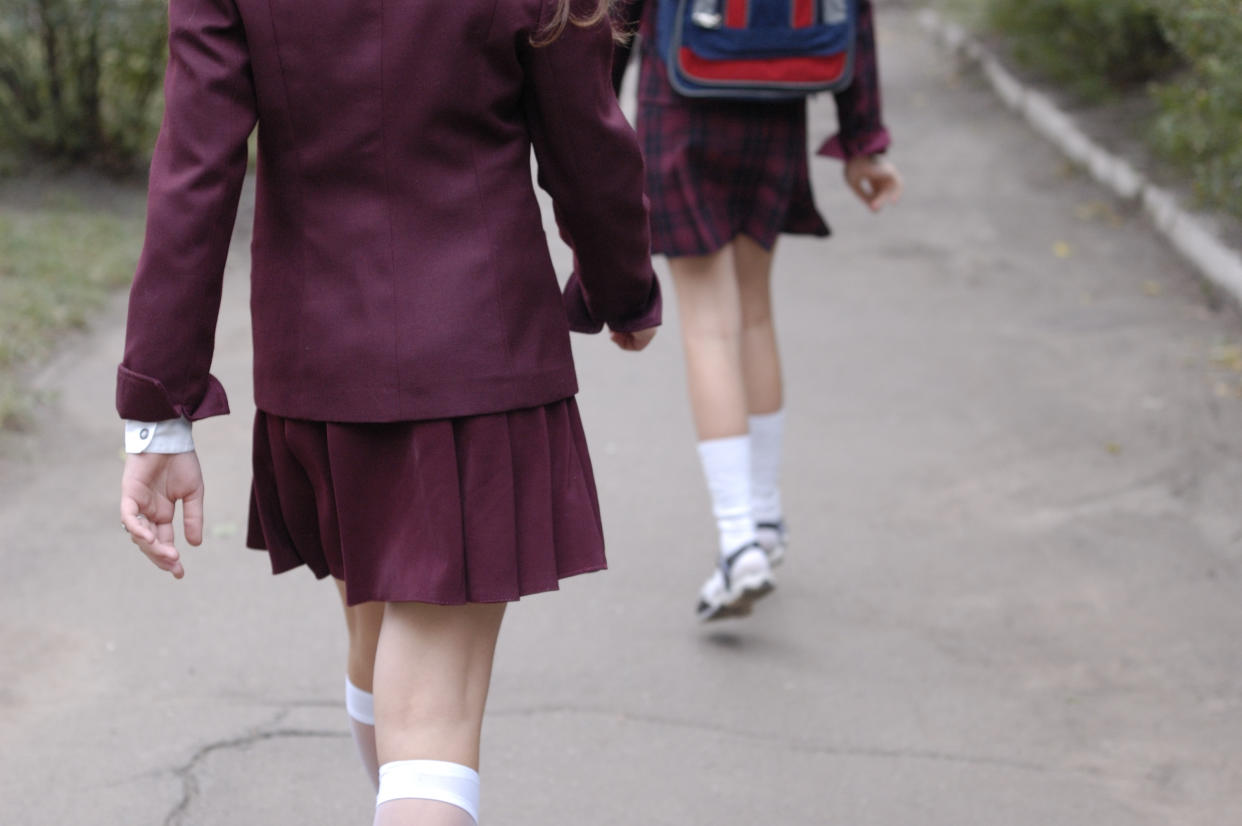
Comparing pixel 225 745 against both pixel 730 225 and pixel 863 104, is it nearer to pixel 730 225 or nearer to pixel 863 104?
pixel 730 225

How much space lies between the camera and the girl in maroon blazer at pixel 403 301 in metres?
1.79

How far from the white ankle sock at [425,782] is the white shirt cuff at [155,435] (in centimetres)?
46

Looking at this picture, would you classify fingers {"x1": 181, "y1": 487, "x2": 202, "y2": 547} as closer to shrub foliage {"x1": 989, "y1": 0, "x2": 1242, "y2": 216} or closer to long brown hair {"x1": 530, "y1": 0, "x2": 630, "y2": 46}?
long brown hair {"x1": 530, "y1": 0, "x2": 630, "y2": 46}

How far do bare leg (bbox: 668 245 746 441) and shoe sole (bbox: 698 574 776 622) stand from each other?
331 mm

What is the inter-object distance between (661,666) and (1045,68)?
29.1 feet

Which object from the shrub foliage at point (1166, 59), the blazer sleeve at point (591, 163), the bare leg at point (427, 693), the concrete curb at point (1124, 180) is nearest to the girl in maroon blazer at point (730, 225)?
the blazer sleeve at point (591, 163)

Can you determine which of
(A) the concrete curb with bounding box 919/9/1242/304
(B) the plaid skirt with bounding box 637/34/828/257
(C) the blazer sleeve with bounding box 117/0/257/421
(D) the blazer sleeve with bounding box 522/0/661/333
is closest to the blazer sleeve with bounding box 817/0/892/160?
(B) the plaid skirt with bounding box 637/34/828/257

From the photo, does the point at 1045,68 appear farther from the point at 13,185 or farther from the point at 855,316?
the point at 13,185

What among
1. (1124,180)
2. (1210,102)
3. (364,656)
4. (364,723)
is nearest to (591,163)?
(364,656)

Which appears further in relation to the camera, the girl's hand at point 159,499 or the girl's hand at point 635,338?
the girl's hand at point 635,338

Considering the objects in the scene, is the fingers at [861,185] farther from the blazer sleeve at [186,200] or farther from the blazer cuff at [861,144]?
the blazer sleeve at [186,200]

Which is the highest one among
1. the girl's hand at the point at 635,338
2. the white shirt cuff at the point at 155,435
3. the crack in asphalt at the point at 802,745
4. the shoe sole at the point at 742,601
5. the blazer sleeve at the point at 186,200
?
the blazer sleeve at the point at 186,200

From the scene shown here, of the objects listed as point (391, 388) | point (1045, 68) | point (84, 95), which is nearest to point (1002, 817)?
point (391, 388)

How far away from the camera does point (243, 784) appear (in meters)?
2.95
